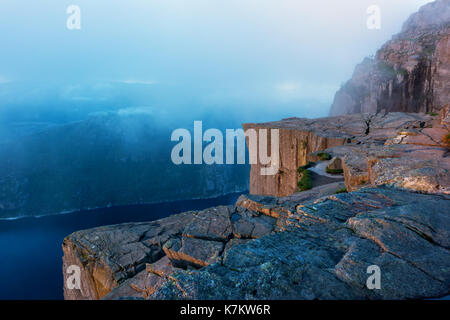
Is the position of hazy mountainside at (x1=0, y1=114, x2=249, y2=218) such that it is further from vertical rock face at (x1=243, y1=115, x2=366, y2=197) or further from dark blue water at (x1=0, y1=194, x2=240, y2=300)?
vertical rock face at (x1=243, y1=115, x2=366, y2=197)

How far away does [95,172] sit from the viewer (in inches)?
4793

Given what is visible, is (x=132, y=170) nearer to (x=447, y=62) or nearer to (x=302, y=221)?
(x=447, y=62)

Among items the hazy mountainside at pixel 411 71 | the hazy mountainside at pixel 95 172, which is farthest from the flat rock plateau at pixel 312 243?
the hazy mountainside at pixel 95 172

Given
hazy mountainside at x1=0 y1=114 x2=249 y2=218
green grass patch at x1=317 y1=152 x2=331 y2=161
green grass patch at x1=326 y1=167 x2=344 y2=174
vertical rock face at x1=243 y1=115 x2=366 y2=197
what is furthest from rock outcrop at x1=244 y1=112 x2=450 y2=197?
hazy mountainside at x1=0 y1=114 x2=249 y2=218

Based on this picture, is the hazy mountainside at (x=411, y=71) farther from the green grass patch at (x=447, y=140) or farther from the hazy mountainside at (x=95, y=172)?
the hazy mountainside at (x=95, y=172)

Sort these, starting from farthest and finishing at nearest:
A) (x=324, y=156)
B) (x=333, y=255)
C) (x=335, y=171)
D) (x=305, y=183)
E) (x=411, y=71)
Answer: (x=411, y=71) < (x=324, y=156) < (x=335, y=171) < (x=305, y=183) < (x=333, y=255)

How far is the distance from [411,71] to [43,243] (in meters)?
88.3

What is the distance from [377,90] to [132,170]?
10826 centimetres

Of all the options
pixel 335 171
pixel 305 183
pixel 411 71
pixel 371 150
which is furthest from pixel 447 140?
pixel 411 71

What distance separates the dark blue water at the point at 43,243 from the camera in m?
45.3

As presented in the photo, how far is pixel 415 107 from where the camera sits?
47594 millimetres

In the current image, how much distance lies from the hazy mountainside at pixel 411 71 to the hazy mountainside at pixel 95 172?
238 feet

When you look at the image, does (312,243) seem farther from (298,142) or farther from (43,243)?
(43,243)
